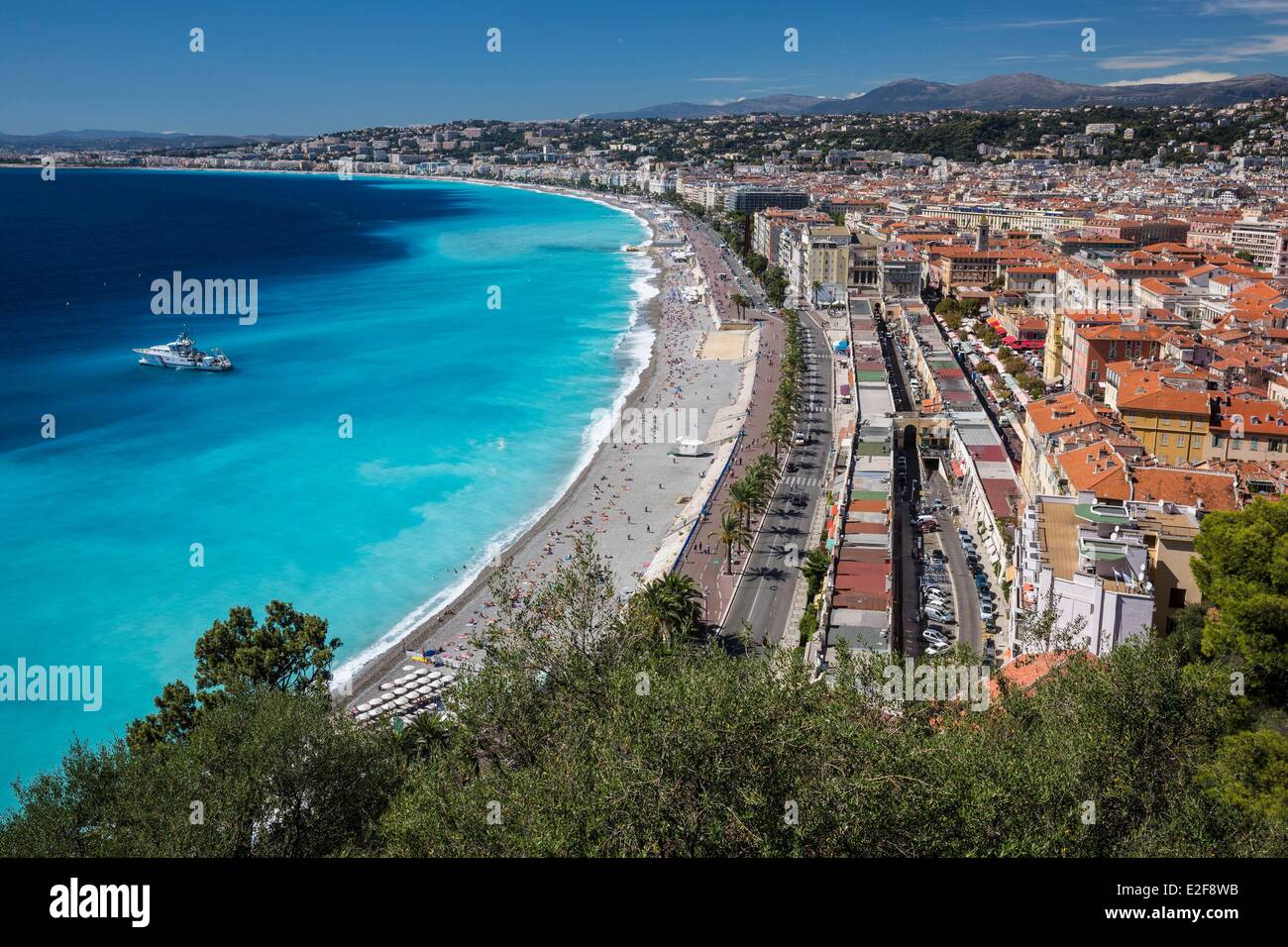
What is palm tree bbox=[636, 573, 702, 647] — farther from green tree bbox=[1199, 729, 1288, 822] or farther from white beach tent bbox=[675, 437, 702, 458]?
white beach tent bbox=[675, 437, 702, 458]

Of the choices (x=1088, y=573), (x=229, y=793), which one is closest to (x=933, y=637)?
(x=1088, y=573)

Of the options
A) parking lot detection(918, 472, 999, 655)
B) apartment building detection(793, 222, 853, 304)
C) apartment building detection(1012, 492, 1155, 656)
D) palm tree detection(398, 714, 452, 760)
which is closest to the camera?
palm tree detection(398, 714, 452, 760)

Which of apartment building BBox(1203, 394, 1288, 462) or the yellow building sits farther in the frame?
the yellow building

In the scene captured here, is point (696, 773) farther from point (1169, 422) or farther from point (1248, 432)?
point (1248, 432)

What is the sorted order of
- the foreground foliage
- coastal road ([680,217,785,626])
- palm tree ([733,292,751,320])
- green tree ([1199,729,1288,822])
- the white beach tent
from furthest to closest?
1. palm tree ([733,292,751,320])
2. the white beach tent
3. coastal road ([680,217,785,626])
4. green tree ([1199,729,1288,822])
5. the foreground foliage

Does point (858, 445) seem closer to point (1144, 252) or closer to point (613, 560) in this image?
point (613, 560)

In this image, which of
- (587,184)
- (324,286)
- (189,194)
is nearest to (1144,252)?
(324,286)

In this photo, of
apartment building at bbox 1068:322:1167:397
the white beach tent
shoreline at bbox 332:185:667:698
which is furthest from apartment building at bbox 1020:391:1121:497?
shoreline at bbox 332:185:667:698
